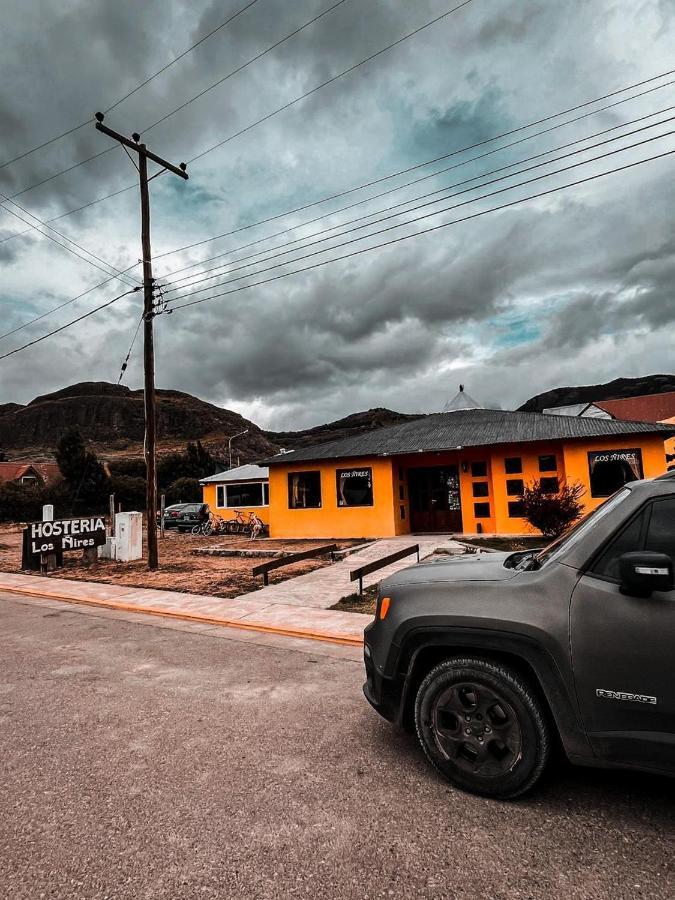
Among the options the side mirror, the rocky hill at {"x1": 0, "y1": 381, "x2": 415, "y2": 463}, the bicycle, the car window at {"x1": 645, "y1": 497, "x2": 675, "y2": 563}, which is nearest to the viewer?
the side mirror

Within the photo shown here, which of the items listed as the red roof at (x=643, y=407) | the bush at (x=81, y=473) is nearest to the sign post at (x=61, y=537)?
the bush at (x=81, y=473)

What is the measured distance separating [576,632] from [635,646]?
255mm

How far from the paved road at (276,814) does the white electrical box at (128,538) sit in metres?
12.1

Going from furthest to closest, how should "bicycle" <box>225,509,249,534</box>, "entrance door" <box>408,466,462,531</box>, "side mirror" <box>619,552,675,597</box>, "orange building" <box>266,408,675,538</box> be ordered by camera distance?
"bicycle" <box>225,509,249,534</box>
"entrance door" <box>408,466,462,531</box>
"orange building" <box>266,408,675,538</box>
"side mirror" <box>619,552,675,597</box>

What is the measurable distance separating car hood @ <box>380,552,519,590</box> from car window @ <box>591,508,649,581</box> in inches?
18.2

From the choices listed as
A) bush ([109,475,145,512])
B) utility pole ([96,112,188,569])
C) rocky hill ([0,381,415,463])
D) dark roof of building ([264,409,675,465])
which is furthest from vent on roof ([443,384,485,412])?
rocky hill ([0,381,415,463])

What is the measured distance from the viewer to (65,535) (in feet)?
49.6

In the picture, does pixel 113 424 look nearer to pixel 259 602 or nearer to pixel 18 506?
pixel 18 506

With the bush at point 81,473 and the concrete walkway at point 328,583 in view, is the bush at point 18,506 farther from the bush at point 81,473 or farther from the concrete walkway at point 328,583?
the concrete walkway at point 328,583

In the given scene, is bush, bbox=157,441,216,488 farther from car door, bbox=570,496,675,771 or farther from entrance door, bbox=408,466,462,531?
car door, bbox=570,496,675,771

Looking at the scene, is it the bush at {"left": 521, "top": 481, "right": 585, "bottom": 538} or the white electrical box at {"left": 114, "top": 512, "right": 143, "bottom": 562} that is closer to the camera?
the bush at {"left": 521, "top": 481, "right": 585, "bottom": 538}

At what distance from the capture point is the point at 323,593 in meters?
9.72

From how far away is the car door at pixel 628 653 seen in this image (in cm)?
230

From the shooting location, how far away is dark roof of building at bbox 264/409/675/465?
17.1m
